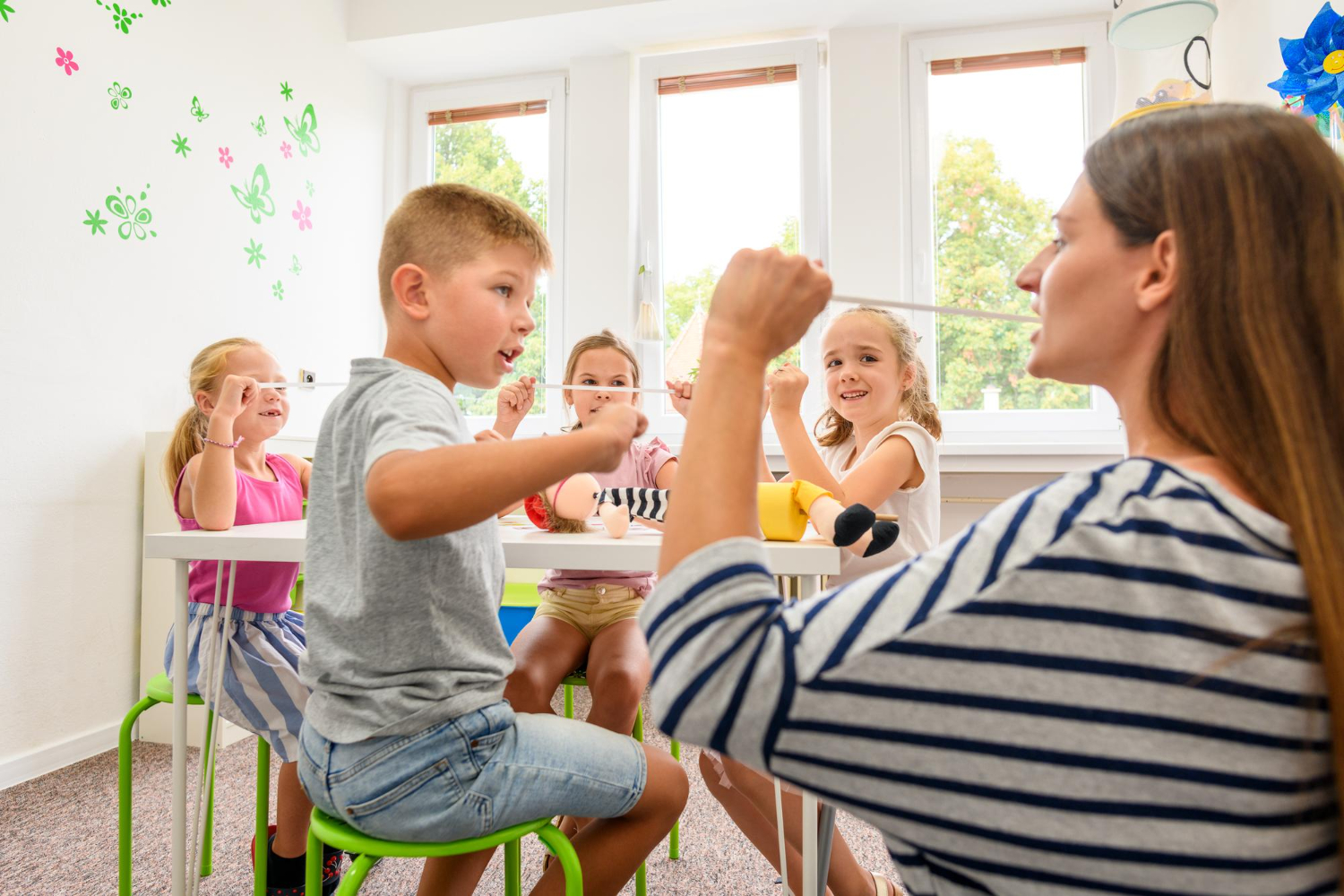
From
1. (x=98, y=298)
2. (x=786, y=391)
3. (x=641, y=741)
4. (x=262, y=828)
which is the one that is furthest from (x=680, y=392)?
(x=98, y=298)

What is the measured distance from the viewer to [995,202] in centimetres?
339

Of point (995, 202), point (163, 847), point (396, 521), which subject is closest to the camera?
point (396, 521)

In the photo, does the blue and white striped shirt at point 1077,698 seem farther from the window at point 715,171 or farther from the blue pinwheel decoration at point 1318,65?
the window at point 715,171

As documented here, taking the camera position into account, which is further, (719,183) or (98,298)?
(719,183)

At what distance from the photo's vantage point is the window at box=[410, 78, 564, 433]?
12.4 feet

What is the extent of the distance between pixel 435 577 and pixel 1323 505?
0.74m

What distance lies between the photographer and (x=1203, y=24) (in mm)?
2340

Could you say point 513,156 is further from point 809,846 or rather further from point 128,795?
point 809,846

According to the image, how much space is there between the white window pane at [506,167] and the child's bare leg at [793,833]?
2.63 m

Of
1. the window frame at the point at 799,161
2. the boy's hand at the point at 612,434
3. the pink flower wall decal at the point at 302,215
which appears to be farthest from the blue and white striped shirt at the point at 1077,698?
the pink flower wall decal at the point at 302,215

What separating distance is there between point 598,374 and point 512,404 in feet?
1.01

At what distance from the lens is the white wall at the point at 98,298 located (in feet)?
6.94

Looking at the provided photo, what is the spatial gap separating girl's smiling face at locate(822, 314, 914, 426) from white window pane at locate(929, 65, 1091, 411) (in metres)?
1.71

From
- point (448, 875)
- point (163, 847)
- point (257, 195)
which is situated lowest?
point (163, 847)
